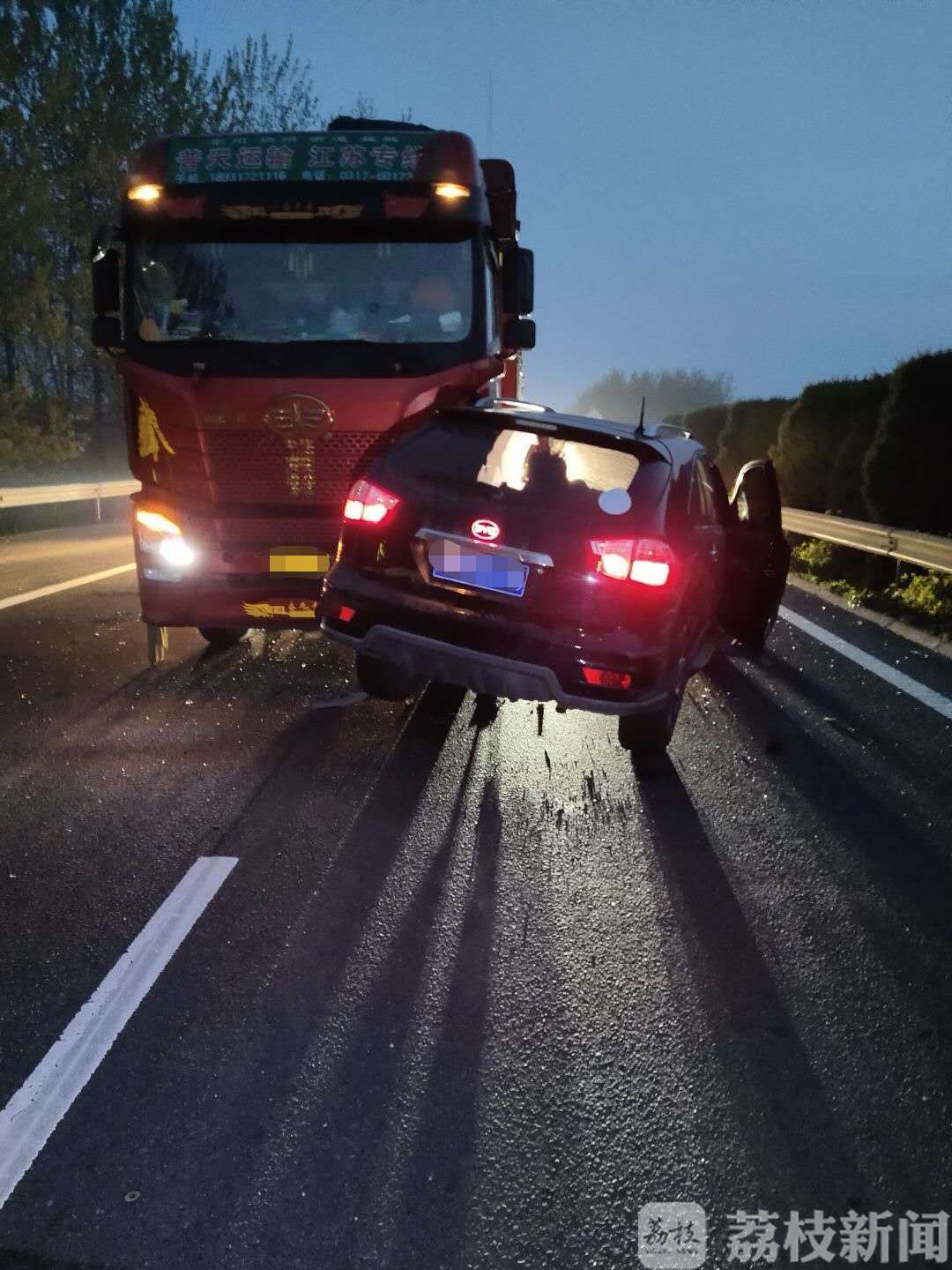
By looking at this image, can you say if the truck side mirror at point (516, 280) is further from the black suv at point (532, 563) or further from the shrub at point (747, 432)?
the shrub at point (747, 432)

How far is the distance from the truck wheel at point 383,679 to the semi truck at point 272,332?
0.68 m

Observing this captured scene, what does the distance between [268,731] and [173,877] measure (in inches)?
92.4

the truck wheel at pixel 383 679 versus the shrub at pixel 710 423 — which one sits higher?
the shrub at pixel 710 423

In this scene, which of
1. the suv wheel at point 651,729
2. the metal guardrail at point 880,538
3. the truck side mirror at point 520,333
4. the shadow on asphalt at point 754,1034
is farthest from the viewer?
the metal guardrail at point 880,538

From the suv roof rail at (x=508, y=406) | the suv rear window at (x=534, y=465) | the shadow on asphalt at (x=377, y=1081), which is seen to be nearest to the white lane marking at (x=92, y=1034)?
the shadow on asphalt at (x=377, y=1081)

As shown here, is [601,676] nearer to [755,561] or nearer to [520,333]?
[755,561]

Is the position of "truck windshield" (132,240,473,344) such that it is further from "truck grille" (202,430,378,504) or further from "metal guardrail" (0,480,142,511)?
"metal guardrail" (0,480,142,511)

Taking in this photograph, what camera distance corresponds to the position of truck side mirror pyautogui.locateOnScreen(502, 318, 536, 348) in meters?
9.07

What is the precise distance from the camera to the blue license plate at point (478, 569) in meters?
5.93

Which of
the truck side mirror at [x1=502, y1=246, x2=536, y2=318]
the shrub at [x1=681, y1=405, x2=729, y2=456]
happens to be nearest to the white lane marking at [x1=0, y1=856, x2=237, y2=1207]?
the truck side mirror at [x1=502, y1=246, x2=536, y2=318]

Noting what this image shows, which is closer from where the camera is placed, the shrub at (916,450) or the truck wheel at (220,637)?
the truck wheel at (220,637)

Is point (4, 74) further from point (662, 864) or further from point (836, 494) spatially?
point (662, 864)

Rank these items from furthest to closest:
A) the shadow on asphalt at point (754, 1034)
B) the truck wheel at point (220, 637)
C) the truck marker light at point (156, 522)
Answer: the truck wheel at point (220, 637), the truck marker light at point (156, 522), the shadow on asphalt at point (754, 1034)

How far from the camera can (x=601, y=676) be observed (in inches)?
232
